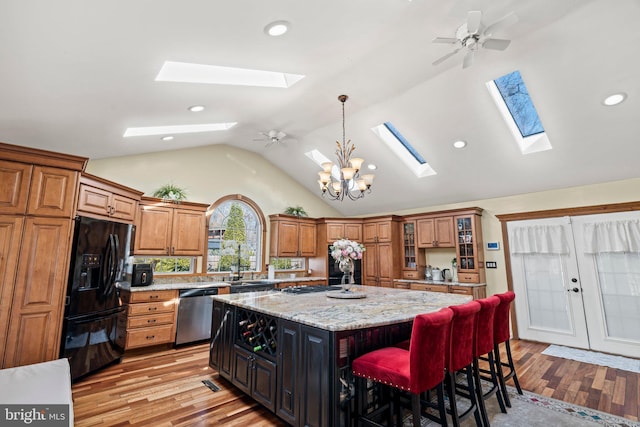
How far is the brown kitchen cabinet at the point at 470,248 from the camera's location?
552cm

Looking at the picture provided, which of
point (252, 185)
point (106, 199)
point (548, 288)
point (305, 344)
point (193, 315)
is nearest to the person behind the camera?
point (305, 344)

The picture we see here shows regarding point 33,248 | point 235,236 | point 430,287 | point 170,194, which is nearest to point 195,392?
point 33,248

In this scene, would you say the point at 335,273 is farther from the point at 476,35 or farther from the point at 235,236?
the point at 476,35

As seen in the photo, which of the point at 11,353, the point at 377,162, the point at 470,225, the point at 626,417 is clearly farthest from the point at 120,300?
the point at 470,225

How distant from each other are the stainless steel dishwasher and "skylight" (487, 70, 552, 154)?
5055mm

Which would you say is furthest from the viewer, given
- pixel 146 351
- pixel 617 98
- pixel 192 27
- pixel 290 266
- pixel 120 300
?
pixel 290 266

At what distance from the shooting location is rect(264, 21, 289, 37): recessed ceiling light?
228 cm

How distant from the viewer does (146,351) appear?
4281 mm

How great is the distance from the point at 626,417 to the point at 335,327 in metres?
2.82

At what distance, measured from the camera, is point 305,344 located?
2.21 meters

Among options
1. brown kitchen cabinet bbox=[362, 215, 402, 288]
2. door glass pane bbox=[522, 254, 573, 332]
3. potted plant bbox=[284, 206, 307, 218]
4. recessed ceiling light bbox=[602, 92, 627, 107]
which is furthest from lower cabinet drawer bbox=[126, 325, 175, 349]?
recessed ceiling light bbox=[602, 92, 627, 107]

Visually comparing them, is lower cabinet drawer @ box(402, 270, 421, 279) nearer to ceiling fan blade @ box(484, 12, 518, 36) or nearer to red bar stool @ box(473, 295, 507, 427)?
red bar stool @ box(473, 295, 507, 427)

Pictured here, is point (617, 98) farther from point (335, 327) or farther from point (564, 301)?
point (335, 327)

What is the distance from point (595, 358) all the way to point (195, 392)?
17.2ft
